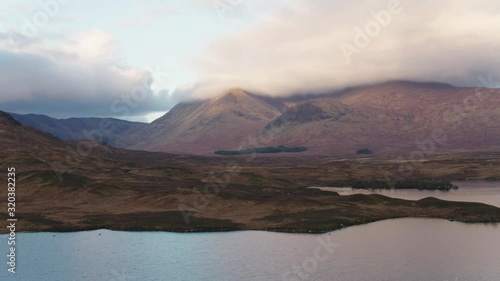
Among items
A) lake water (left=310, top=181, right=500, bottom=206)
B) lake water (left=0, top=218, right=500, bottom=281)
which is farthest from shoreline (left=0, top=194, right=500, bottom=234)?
lake water (left=310, top=181, right=500, bottom=206)

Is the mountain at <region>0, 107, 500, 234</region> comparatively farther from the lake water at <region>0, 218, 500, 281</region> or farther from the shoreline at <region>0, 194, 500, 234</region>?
the lake water at <region>0, 218, 500, 281</region>

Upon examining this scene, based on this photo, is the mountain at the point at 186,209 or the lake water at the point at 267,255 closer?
the lake water at the point at 267,255

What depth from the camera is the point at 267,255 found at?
85.2 m

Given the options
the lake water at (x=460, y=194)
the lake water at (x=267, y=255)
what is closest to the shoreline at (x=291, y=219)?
the lake water at (x=267, y=255)

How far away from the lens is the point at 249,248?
9144 centimetres

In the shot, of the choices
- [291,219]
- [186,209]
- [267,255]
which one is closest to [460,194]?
[291,219]

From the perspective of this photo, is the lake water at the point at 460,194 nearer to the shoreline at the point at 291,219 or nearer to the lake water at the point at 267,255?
the shoreline at the point at 291,219

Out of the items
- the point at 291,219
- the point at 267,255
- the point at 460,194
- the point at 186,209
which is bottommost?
the point at 267,255

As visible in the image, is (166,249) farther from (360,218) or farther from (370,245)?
(360,218)

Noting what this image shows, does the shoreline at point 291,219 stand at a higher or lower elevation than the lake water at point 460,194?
lower

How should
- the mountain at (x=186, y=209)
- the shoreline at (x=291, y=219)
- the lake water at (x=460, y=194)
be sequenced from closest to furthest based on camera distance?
the shoreline at (x=291, y=219) → the mountain at (x=186, y=209) → the lake water at (x=460, y=194)

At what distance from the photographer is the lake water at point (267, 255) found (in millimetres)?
73875

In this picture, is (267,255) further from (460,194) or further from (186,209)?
(460,194)

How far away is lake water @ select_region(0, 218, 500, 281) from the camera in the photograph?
73.9m
